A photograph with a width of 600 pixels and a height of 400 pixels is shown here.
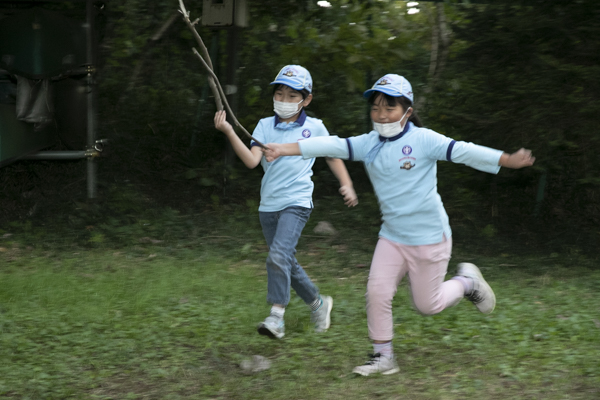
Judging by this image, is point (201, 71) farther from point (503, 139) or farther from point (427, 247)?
point (427, 247)

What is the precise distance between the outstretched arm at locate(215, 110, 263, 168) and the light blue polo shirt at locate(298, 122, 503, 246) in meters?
0.37

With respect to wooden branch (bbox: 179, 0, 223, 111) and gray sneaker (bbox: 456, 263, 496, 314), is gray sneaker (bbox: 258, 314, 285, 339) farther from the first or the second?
wooden branch (bbox: 179, 0, 223, 111)

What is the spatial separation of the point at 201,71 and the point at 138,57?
859 millimetres

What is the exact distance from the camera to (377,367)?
4.11 m

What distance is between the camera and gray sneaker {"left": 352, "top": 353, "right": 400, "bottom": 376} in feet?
13.4

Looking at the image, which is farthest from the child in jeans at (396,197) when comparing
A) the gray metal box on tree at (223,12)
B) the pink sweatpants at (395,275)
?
the gray metal box on tree at (223,12)

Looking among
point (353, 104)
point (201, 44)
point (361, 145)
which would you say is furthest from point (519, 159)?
point (353, 104)

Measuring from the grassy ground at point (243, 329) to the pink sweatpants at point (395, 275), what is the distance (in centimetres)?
33

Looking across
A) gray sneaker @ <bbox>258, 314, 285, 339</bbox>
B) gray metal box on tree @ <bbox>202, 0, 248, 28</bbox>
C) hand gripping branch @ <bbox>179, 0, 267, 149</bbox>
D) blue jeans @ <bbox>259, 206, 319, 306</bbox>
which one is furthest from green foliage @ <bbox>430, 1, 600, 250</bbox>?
hand gripping branch @ <bbox>179, 0, 267, 149</bbox>

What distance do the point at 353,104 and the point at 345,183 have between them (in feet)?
18.6

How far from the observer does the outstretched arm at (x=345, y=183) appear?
4.26 metres

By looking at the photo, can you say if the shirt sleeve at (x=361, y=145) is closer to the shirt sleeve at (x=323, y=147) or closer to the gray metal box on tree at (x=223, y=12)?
the shirt sleeve at (x=323, y=147)

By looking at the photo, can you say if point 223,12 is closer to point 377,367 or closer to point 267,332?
point 267,332

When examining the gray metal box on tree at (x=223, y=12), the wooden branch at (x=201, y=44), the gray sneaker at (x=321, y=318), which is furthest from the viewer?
the gray metal box on tree at (x=223, y=12)
